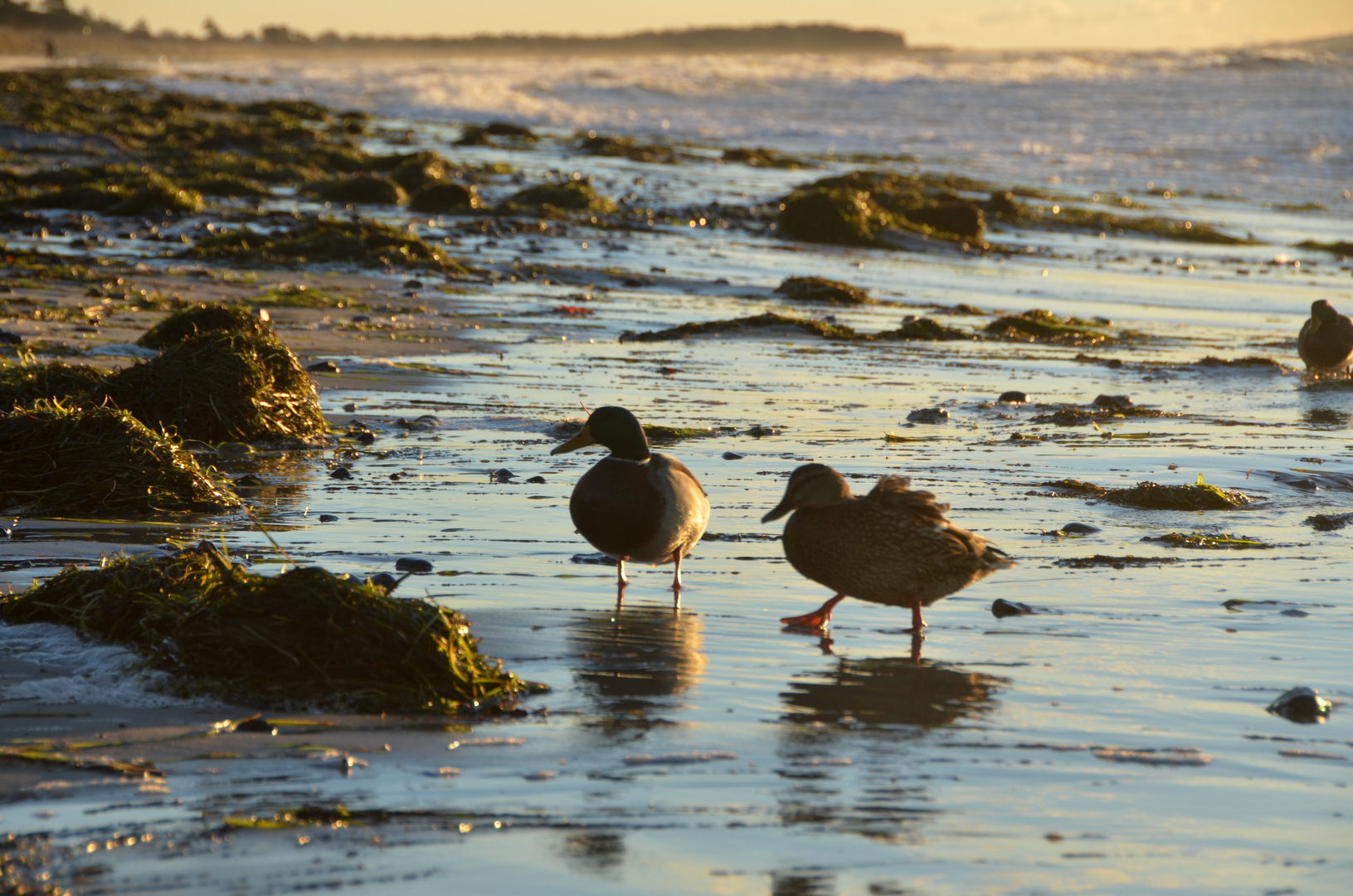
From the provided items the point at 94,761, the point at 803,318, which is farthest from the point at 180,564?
the point at 803,318

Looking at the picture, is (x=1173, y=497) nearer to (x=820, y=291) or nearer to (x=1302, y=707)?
(x=1302, y=707)

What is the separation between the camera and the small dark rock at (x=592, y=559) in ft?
24.0

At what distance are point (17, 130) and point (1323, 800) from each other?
4446 cm

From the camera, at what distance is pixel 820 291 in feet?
60.8

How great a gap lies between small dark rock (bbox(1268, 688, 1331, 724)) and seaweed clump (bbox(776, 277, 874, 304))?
13.5m

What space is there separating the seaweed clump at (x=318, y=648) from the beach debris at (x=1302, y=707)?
2.71 m

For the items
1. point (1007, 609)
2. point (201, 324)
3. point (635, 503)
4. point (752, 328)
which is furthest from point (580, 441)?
point (752, 328)

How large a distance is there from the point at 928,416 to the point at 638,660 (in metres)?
5.82

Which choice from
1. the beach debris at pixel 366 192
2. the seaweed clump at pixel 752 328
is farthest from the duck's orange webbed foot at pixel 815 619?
the beach debris at pixel 366 192

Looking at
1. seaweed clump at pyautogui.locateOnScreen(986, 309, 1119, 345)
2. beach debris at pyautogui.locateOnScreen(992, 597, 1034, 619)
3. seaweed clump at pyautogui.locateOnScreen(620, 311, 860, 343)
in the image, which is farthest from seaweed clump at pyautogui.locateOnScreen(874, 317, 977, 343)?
beach debris at pyautogui.locateOnScreen(992, 597, 1034, 619)

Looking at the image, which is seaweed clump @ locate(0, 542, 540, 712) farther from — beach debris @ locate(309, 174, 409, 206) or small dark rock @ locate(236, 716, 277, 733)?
beach debris @ locate(309, 174, 409, 206)

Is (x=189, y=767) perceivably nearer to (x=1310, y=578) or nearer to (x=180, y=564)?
(x=180, y=564)

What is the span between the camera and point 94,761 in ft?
14.0

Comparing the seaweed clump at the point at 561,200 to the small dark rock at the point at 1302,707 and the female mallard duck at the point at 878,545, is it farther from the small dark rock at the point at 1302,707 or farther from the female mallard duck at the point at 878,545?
the small dark rock at the point at 1302,707
